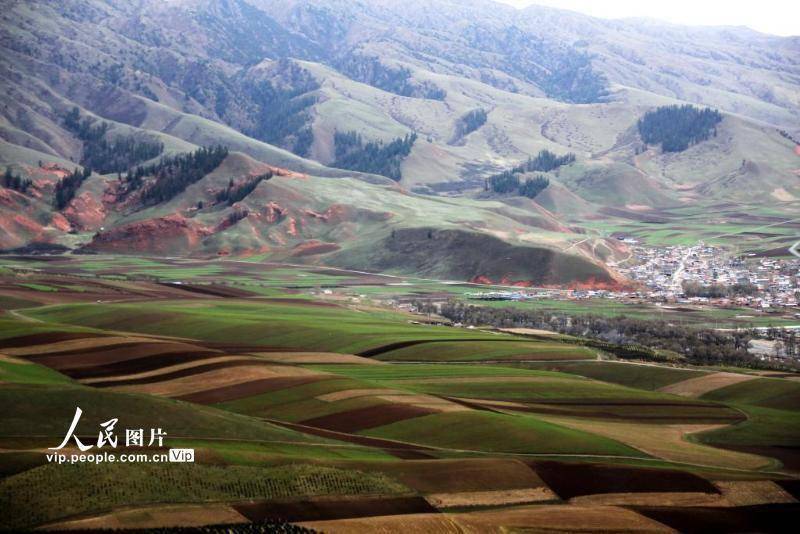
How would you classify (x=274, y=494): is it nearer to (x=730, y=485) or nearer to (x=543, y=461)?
(x=543, y=461)

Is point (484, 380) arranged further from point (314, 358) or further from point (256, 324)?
point (256, 324)

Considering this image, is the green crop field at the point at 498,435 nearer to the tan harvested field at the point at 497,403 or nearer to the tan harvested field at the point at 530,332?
the tan harvested field at the point at 497,403

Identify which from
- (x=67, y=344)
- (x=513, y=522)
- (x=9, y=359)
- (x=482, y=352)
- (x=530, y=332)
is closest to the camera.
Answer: (x=513, y=522)

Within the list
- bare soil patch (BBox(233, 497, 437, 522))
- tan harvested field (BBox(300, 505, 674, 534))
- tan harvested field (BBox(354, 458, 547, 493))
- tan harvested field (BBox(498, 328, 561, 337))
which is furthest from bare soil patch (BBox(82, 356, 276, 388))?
tan harvested field (BBox(498, 328, 561, 337))

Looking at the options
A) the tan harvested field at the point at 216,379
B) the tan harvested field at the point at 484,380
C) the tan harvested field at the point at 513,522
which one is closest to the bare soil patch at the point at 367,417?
the tan harvested field at the point at 216,379

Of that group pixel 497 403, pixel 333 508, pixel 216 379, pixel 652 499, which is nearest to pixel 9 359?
pixel 216 379

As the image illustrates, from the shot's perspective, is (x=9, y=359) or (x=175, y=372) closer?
(x=9, y=359)
